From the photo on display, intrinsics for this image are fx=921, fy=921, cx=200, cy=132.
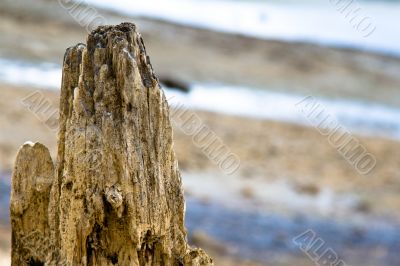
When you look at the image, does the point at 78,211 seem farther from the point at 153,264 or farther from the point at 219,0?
the point at 219,0

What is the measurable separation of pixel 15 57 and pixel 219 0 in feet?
49.4

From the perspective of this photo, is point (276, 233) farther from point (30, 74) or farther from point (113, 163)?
point (30, 74)

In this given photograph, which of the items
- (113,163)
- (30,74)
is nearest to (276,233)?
(113,163)

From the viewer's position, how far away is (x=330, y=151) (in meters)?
20.3

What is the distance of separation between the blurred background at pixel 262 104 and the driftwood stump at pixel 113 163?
6363 mm

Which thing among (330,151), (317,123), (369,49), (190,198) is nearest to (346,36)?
(369,49)

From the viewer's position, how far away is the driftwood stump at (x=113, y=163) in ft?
15.8

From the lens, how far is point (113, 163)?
190 inches

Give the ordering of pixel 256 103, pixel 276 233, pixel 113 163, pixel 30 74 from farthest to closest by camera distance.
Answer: pixel 256 103 → pixel 30 74 → pixel 276 233 → pixel 113 163

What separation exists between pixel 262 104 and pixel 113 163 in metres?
20.7

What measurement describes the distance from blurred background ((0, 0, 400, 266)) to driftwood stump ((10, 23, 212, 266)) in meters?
6.36

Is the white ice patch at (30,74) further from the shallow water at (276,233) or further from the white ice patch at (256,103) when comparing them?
the shallow water at (276,233)

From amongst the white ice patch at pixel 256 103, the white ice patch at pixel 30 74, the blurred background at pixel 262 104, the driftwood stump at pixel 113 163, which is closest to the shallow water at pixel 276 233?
the blurred background at pixel 262 104

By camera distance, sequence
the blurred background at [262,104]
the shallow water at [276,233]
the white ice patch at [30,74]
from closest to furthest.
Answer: the shallow water at [276,233], the blurred background at [262,104], the white ice patch at [30,74]
